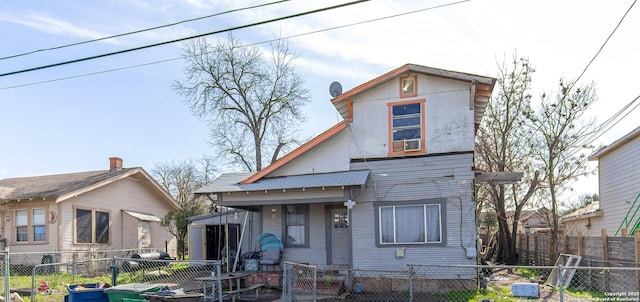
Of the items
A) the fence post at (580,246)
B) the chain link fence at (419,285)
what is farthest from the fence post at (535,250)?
the fence post at (580,246)

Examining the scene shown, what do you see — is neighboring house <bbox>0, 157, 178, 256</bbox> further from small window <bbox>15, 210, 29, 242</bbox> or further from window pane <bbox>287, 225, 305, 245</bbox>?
window pane <bbox>287, 225, 305, 245</bbox>

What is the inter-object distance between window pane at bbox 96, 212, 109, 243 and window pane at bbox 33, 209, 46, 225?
7.35ft

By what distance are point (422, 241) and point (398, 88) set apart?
425 cm

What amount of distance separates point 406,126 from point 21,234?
57.2 feet

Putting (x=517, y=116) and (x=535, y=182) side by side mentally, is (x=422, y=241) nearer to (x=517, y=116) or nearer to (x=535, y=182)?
(x=535, y=182)

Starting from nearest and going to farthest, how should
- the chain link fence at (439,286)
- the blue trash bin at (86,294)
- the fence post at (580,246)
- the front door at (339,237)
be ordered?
the blue trash bin at (86,294), the chain link fence at (439,286), the fence post at (580,246), the front door at (339,237)

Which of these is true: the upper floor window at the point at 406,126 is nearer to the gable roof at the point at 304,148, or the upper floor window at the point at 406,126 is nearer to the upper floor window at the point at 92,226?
the gable roof at the point at 304,148

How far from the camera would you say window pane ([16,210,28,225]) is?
2278 centimetres

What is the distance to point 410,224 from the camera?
48.4 ft


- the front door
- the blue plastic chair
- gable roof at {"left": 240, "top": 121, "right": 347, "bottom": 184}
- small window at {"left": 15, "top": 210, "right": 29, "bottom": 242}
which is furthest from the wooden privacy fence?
small window at {"left": 15, "top": 210, "right": 29, "bottom": 242}

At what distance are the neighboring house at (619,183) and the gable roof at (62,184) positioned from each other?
2036 cm

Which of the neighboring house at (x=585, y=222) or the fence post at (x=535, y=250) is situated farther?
the neighboring house at (x=585, y=222)

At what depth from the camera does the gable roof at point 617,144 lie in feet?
60.3

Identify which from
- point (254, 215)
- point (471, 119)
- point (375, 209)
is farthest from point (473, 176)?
point (254, 215)
